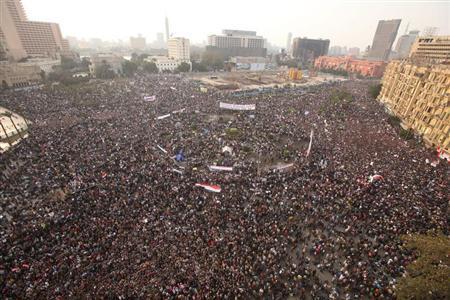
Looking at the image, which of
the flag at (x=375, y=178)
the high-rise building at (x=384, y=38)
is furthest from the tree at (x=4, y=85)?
the high-rise building at (x=384, y=38)

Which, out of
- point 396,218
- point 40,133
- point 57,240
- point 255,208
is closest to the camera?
point 57,240

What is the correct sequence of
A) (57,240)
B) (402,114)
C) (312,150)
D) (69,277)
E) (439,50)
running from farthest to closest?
(439,50) → (402,114) → (312,150) → (57,240) → (69,277)

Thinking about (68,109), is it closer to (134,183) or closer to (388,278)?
(134,183)

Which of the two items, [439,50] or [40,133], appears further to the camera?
[439,50]

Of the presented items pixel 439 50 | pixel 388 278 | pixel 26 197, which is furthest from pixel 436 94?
pixel 439 50

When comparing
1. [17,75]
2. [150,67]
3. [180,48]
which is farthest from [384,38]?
[17,75]

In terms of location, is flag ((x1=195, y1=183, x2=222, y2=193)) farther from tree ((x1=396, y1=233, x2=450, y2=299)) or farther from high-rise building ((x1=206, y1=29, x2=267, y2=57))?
high-rise building ((x1=206, y1=29, x2=267, y2=57))

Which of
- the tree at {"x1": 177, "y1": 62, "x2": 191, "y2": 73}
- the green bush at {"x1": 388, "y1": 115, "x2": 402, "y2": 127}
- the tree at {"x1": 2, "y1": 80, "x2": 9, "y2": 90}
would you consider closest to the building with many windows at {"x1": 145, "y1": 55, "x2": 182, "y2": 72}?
the tree at {"x1": 177, "y1": 62, "x2": 191, "y2": 73}

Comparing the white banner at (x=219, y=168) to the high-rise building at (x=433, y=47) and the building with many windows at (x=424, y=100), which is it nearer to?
the building with many windows at (x=424, y=100)
